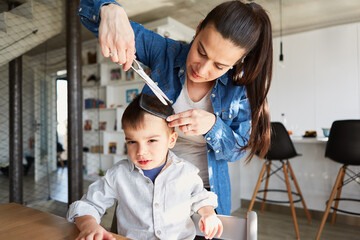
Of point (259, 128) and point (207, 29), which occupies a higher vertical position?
point (207, 29)

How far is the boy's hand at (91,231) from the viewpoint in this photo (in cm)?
67

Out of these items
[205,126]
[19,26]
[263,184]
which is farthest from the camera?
[263,184]

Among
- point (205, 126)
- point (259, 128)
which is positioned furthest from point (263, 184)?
point (205, 126)

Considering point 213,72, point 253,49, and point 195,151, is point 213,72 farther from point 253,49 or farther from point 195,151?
point 195,151

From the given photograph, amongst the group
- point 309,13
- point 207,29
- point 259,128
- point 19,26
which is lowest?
point 259,128

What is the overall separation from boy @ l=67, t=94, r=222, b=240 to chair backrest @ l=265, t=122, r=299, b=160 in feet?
7.19

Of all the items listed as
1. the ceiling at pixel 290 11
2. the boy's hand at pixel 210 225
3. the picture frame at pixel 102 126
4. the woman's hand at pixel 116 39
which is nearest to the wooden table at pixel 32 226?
the boy's hand at pixel 210 225

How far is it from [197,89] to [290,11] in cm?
378

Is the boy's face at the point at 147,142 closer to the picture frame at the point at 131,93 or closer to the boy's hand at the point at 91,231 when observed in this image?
the boy's hand at the point at 91,231

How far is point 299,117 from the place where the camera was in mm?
4695

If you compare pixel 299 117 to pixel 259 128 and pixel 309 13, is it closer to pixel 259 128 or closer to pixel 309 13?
pixel 309 13

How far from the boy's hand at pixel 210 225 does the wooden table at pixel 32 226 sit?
0.22m

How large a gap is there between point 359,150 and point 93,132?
190 inches

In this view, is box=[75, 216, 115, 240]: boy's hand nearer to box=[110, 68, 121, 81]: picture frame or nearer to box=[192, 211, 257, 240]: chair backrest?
box=[192, 211, 257, 240]: chair backrest
